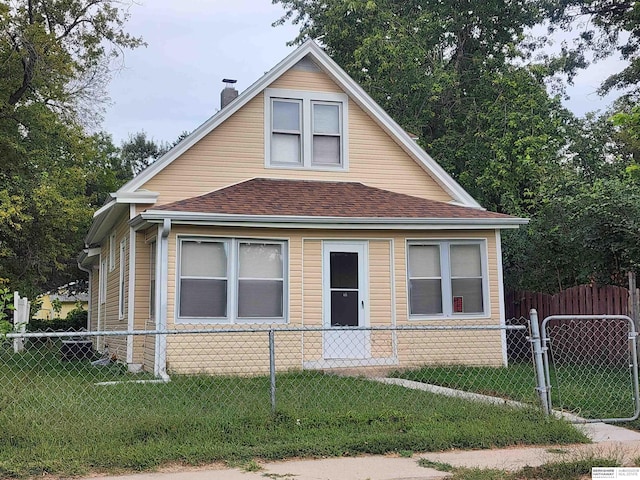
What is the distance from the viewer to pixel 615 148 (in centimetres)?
3195

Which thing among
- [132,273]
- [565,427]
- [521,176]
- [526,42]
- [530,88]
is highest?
[526,42]

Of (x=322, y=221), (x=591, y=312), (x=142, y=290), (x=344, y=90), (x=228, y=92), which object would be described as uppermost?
(x=228, y=92)

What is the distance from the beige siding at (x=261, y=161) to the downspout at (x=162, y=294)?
1846 millimetres

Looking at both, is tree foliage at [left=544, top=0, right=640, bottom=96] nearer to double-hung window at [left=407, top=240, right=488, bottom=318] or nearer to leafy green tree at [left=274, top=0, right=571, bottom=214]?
leafy green tree at [left=274, top=0, right=571, bottom=214]

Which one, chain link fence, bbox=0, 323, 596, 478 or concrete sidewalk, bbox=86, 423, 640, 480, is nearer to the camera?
concrete sidewalk, bbox=86, 423, 640, 480

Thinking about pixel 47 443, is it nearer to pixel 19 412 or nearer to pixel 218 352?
pixel 19 412

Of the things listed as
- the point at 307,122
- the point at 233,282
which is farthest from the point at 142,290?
the point at 307,122

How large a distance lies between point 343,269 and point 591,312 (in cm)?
497

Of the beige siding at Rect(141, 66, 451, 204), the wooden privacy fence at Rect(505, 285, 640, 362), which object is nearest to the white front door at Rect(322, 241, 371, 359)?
the beige siding at Rect(141, 66, 451, 204)

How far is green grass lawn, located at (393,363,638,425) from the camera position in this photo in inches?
314

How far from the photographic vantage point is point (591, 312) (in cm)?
1266

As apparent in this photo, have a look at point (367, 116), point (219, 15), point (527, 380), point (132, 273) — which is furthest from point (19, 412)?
point (219, 15)

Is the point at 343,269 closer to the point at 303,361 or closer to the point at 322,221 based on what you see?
the point at 322,221

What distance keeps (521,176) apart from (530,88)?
319 centimetres
